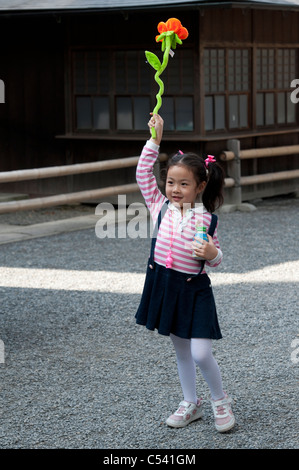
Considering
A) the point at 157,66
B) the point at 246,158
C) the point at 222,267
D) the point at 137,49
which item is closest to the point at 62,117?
the point at 137,49

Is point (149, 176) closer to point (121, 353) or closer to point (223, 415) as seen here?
point (223, 415)

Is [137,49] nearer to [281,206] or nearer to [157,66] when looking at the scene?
[281,206]

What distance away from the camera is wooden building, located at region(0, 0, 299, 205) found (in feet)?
36.3

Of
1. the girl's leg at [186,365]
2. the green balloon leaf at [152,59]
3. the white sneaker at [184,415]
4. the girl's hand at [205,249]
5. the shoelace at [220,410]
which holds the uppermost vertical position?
the green balloon leaf at [152,59]

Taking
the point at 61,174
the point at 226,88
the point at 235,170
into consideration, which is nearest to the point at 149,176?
the point at 61,174

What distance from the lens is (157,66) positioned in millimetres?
3936

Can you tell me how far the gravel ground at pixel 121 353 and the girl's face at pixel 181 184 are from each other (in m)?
1.07

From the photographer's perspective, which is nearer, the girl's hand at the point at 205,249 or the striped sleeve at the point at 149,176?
the girl's hand at the point at 205,249

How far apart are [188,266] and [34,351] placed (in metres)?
1.73

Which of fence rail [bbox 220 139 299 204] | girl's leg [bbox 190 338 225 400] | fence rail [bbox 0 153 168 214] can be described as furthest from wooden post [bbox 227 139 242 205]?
girl's leg [bbox 190 338 225 400]

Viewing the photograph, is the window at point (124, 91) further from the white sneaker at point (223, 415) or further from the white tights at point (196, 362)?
the white sneaker at point (223, 415)

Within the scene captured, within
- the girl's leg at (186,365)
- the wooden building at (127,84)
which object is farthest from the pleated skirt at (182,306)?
the wooden building at (127,84)

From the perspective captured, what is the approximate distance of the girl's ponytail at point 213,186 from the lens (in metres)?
4.12

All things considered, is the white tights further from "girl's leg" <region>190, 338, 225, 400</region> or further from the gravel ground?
the gravel ground
